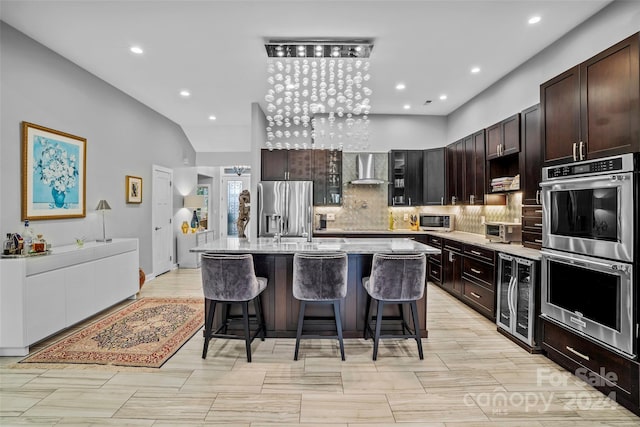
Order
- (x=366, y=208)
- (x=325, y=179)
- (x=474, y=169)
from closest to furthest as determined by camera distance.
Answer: (x=474, y=169) < (x=325, y=179) < (x=366, y=208)

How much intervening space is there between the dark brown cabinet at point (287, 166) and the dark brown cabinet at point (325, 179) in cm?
14

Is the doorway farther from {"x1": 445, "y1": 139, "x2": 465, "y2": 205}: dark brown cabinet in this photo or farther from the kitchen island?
the kitchen island

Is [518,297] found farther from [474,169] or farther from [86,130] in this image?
[86,130]

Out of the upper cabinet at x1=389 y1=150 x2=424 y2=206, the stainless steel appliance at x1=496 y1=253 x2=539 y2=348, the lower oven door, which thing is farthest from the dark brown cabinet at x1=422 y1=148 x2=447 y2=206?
the lower oven door

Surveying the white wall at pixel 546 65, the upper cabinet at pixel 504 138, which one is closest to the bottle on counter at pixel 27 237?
the upper cabinet at pixel 504 138

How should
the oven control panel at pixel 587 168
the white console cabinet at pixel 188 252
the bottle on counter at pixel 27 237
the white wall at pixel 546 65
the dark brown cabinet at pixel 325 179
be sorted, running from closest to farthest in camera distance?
1. the oven control panel at pixel 587 168
2. the white wall at pixel 546 65
3. the bottle on counter at pixel 27 237
4. the dark brown cabinet at pixel 325 179
5. the white console cabinet at pixel 188 252

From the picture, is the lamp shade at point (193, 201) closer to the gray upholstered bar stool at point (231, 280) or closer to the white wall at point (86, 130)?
the white wall at point (86, 130)

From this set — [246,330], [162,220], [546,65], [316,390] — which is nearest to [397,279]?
[316,390]

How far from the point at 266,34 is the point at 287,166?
3.05 metres

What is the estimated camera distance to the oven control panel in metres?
2.37

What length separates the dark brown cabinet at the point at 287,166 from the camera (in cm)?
645

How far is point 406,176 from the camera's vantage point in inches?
253

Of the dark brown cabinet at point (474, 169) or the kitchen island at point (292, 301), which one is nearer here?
the kitchen island at point (292, 301)

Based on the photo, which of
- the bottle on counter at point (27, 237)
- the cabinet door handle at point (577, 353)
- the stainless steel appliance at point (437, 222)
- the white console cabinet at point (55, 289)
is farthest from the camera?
the stainless steel appliance at point (437, 222)
